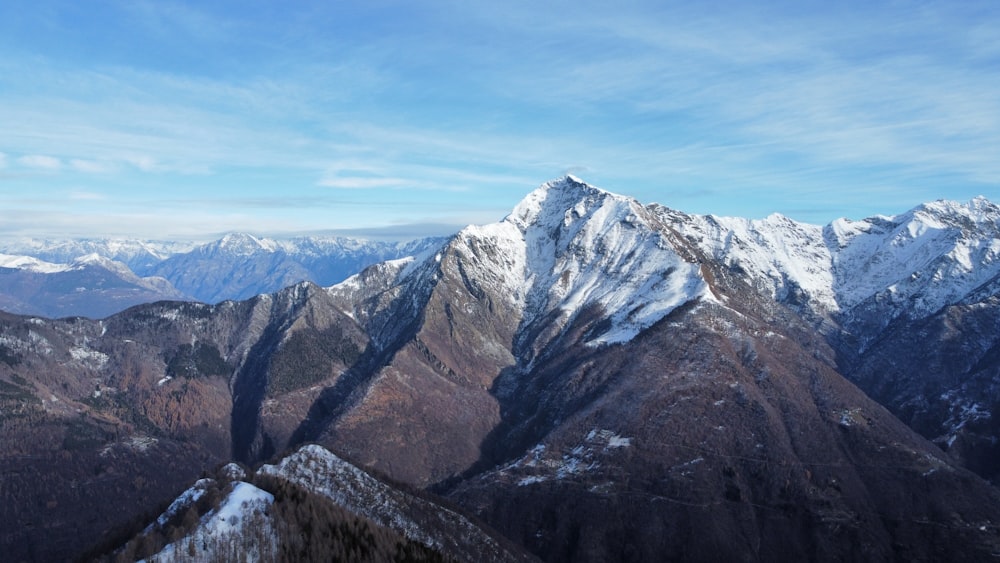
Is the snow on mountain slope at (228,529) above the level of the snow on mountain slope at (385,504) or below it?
above

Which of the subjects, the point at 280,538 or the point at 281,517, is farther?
the point at 281,517

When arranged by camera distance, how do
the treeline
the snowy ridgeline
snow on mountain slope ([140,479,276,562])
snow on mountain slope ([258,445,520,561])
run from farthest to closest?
snow on mountain slope ([258,445,520,561])
the snowy ridgeline
the treeline
snow on mountain slope ([140,479,276,562])

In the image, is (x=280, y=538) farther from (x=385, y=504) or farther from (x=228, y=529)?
(x=385, y=504)

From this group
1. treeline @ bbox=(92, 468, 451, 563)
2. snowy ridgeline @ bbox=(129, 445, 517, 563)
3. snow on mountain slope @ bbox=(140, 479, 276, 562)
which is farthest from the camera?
snowy ridgeline @ bbox=(129, 445, 517, 563)

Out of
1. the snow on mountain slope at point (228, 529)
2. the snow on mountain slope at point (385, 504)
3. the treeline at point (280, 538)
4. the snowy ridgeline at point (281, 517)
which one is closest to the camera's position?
the snow on mountain slope at point (228, 529)

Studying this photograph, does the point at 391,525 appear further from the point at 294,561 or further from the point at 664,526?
the point at 664,526

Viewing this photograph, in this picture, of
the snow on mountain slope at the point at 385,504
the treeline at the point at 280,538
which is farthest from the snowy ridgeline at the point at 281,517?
the treeline at the point at 280,538

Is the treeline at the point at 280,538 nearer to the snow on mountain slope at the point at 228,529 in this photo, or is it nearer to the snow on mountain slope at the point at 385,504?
the snow on mountain slope at the point at 228,529

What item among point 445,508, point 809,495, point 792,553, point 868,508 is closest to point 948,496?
point 868,508

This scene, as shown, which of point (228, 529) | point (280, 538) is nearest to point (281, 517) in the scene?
point (280, 538)

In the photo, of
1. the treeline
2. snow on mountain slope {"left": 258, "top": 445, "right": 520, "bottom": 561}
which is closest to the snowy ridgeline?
snow on mountain slope {"left": 258, "top": 445, "right": 520, "bottom": 561}

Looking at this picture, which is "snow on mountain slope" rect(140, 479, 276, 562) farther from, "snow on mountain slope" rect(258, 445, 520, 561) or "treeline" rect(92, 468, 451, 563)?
"snow on mountain slope" rect(258, 445, 520, 561)
